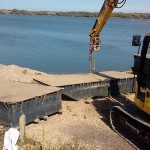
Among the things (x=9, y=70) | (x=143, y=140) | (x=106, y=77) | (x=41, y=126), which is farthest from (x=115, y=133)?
(x=9, y=70)

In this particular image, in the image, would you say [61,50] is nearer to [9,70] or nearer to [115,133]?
[9,70]

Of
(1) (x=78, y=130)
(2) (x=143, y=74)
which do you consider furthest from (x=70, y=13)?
(2) (x=143, y=74)

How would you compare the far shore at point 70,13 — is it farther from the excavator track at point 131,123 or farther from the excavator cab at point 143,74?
the excavator cab at point 143,74

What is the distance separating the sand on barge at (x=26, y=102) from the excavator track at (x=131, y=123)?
218 cm

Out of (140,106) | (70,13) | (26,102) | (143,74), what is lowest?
(70,13)

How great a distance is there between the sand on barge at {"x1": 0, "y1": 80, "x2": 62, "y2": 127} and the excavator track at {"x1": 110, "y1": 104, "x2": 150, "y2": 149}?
218 cm

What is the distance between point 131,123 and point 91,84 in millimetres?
4903

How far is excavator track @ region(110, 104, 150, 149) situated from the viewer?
38.1 ft

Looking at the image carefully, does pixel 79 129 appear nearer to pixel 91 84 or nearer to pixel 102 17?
pixel 91 84

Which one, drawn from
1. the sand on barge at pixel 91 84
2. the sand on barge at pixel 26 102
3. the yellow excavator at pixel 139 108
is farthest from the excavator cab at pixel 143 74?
the sand on barge at pixel 91 84

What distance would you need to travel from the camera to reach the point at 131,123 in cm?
1226

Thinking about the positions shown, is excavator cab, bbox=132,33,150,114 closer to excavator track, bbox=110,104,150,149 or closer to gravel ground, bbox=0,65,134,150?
excavator track, bbox=110,104,150,149

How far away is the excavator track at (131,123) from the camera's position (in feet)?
38.1

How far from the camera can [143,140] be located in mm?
11922
